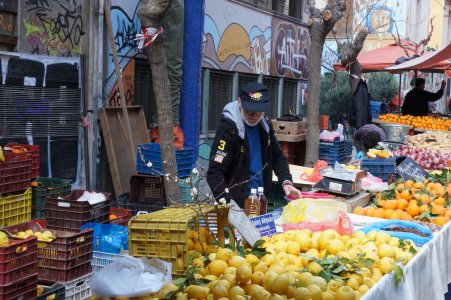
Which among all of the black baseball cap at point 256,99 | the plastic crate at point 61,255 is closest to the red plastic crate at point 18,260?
the plastic crate at point 61,255

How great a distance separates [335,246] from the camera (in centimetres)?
470

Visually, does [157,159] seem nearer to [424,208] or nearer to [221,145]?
[221,145]

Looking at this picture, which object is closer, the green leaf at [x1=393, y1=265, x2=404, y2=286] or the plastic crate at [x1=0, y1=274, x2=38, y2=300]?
the plastic crate at [x1=0, y1=274, x2=38, y2=300]

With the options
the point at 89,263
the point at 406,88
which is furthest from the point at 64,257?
→ the point at 406,88

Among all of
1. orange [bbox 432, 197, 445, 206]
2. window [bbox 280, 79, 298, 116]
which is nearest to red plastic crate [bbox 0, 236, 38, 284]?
orange [bbox 432, 197, 445, 206]

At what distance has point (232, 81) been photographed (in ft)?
50.1

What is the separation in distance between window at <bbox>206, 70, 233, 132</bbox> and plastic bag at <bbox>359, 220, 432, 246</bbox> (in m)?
8.79

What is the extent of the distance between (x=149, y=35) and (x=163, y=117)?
37.7 inches

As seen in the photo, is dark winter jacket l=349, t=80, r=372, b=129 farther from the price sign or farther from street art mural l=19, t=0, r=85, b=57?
the price sign

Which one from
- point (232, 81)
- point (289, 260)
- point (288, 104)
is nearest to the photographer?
point (289, 260)

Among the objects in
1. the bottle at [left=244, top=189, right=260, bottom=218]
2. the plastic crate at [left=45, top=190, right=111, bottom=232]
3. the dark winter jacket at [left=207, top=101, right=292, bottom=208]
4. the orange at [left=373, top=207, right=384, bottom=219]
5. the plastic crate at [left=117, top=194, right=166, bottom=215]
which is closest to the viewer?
the bottle at [left=244, top=189, right=260, bottom=218]

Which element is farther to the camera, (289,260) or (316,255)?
(316,255)

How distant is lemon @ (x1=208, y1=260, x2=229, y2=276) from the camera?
393 cm

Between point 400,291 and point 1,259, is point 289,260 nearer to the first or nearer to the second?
point 400,291
